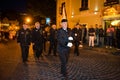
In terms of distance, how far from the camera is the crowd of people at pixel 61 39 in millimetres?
9945

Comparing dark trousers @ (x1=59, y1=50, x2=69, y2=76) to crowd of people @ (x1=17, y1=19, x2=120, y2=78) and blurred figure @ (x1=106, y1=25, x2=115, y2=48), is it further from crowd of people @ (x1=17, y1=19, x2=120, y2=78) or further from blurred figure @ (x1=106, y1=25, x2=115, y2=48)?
blurred figure @ (x1=106, y1=25, x2=115, y2=48)

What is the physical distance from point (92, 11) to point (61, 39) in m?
19.6

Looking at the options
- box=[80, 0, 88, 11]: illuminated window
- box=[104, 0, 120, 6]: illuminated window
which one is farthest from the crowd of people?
box=[80, 0, 88, 11]: illuminated window

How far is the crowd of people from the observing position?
32.6ft

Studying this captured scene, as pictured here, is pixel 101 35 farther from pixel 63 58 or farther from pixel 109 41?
pixel 63 58

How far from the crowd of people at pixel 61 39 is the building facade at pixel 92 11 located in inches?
65.1

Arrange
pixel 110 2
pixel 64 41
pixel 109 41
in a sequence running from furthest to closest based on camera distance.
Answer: pixel 110 2 < pixel 109 41 < pixel 64 41

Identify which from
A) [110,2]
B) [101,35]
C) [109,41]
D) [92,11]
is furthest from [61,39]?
[92,11]

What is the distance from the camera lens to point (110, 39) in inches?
886

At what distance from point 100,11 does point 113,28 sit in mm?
5001

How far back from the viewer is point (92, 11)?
29.0 meters

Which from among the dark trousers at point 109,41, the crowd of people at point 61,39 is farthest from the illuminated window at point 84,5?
the dark trousers at point 109,41

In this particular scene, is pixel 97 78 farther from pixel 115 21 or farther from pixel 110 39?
pixel 115 21

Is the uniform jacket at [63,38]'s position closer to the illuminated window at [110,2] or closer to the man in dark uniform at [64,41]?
the man in dark uniform at [64,41]
